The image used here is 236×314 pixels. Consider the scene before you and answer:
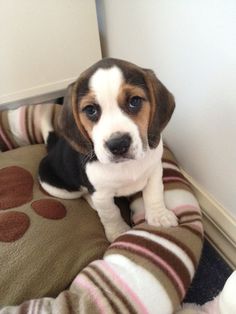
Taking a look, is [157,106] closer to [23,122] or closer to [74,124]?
[74,124]

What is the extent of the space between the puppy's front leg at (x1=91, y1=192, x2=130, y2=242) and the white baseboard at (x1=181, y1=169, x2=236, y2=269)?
0.38 meters

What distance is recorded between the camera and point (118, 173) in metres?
1.45

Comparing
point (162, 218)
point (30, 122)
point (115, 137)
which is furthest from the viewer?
point (30, 122)

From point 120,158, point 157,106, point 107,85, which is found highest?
point 107,85

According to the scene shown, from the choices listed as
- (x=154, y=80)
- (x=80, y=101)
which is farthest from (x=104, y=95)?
(x=154, y=80)

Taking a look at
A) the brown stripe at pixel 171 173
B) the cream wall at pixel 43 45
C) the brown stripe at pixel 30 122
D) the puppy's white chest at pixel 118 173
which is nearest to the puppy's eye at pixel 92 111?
the puppy's white chest at pixel 118 173

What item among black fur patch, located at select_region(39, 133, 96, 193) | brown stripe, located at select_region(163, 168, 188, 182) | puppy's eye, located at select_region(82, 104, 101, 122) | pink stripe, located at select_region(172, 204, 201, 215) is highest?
puppy's eye, located at select_region(82, 104, 101, 122)

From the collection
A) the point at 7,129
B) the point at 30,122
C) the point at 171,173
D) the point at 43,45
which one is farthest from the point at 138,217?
the point at 43,45

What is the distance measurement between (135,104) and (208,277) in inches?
34.4

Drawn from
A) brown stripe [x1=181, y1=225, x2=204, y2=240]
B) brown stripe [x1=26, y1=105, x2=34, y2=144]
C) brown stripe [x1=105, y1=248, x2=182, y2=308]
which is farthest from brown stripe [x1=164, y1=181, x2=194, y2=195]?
brown stripe [x1=26, y1=105, x2=34, y2=144]

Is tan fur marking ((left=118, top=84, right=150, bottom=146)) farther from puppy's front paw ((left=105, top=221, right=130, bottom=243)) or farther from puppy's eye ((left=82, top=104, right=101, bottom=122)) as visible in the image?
puppy's front paw ((left=105, top=221, right=130, bottom=243))

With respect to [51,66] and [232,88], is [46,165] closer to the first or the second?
[51,66]

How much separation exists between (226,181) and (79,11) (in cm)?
129

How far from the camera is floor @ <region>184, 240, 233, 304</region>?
1590mm
